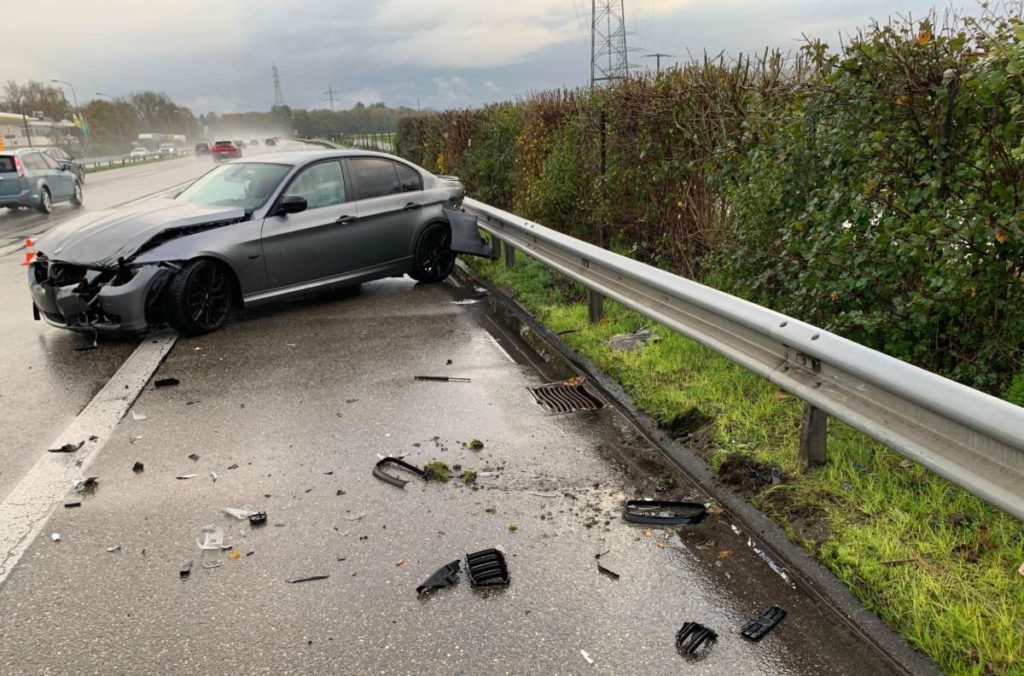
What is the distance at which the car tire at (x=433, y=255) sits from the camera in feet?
32.0

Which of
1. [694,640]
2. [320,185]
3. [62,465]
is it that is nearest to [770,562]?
[694,640]

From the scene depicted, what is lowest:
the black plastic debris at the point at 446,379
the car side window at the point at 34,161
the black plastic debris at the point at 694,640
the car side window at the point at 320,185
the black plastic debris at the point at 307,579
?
the black plastic debris at the point at 446,379

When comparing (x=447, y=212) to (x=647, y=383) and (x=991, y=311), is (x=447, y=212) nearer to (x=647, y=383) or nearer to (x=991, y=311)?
(x=647, y=383)

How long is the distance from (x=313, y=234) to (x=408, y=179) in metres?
1.81

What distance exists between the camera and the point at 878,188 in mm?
4688

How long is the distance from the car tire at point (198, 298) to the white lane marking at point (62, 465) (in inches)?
22.3

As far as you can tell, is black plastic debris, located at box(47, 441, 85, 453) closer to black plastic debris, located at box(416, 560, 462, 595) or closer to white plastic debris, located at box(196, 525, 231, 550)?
white plastic debris, located at box(196, 525, 231, 550)

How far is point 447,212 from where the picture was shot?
9.73 meters

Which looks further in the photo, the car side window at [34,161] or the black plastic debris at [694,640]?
the car side window at [34,161]

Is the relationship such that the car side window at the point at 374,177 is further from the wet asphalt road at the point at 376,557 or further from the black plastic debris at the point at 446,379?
the wet asphalt road at the point at 376,557

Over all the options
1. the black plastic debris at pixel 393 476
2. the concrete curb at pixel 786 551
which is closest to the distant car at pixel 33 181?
the concrete curb at pixel 786 551

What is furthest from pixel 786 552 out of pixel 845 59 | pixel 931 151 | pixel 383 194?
pixel 383 194

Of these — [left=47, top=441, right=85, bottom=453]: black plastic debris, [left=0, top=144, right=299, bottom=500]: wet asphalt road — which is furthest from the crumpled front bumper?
[left=47, top=441, right=85, bottom=453]: black plastic debris

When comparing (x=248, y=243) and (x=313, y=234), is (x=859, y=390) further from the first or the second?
(x=313, y=234)
